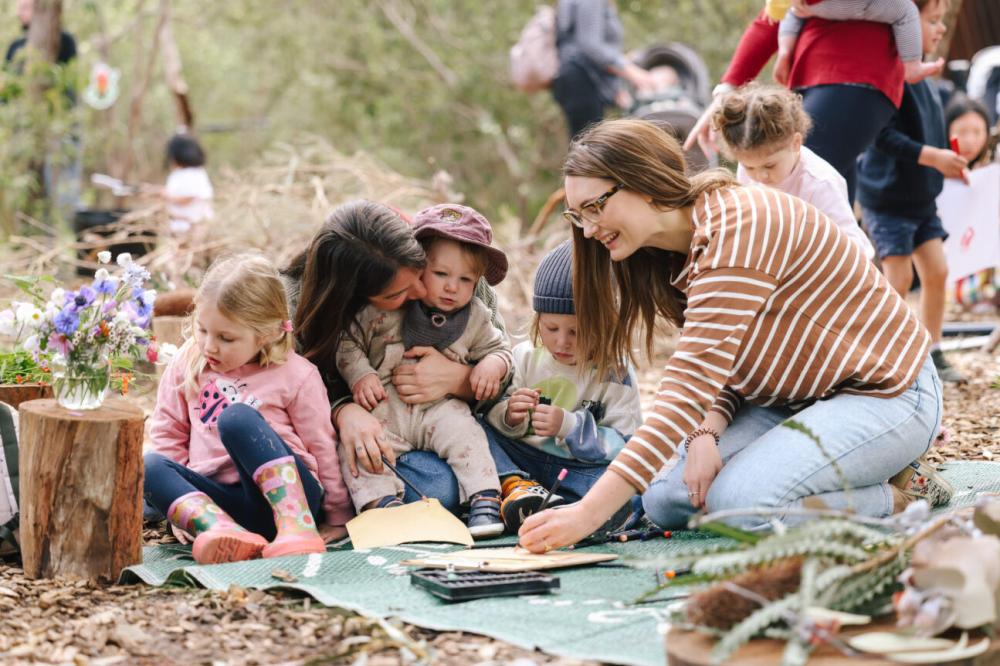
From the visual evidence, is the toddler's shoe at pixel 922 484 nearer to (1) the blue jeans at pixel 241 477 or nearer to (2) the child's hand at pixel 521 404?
(2) the child's hand at pixel 521 404

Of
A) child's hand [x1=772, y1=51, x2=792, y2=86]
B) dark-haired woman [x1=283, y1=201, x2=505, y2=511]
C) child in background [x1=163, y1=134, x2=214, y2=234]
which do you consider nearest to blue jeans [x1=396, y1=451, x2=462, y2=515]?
dark-haired woman [x1=283, y1=201, x2=505, y2=511]

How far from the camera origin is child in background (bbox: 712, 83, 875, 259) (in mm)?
3547

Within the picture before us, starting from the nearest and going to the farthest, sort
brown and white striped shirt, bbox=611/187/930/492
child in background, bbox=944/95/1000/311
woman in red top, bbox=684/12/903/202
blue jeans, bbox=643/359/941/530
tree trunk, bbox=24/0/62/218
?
brown and white striped shirt, bbox=611/187/930/492 → blue jeans, bbox=643/359/941/530 → woman in red top, bbox=684/12/903/202 → child in background, bbox=944/95/1000/311 → tree trunk, bbox=24/0/62/218

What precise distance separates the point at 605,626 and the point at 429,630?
1.11ft

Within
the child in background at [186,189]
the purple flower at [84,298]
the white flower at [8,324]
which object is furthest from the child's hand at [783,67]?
the child in background at [186,189]

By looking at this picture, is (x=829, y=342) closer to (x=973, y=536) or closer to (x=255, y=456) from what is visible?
(x=973, y=536)

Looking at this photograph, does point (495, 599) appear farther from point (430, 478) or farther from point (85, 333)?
point (85, 333)

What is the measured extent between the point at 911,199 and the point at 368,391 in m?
2.67

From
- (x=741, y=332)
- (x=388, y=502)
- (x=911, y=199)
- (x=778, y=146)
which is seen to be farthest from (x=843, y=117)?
(x=388, y=502)

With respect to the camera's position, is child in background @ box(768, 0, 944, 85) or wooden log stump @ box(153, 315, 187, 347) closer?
child in background @ box(768, 0, 944, 85)

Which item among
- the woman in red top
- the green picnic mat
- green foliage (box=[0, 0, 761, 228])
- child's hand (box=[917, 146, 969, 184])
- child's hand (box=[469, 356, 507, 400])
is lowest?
the green picnic mat

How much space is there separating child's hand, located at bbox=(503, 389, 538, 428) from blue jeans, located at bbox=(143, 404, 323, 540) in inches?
22.5

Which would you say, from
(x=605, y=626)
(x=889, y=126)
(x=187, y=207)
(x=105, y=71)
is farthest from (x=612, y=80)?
(x=605, y=626)

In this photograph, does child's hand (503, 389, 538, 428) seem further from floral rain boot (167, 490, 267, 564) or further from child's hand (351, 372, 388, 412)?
floral rain boot (167, 490, 267, 564)
